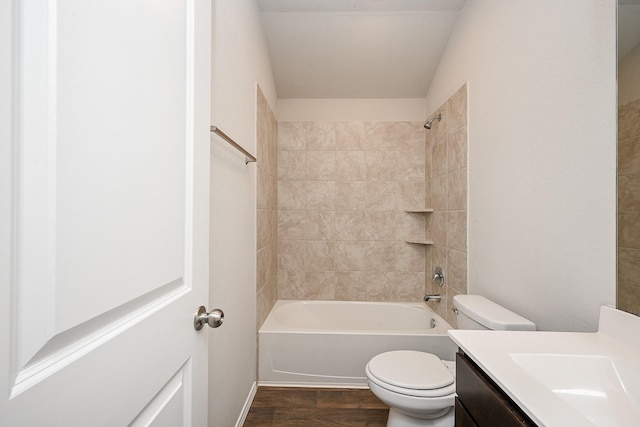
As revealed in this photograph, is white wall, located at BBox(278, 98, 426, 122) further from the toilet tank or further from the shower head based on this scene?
the toilet tank

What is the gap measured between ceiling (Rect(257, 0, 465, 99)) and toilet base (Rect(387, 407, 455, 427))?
93.8 inches

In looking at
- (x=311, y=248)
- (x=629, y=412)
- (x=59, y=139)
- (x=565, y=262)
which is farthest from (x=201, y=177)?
(x=311, y=248)

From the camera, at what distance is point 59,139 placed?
1.26 feet

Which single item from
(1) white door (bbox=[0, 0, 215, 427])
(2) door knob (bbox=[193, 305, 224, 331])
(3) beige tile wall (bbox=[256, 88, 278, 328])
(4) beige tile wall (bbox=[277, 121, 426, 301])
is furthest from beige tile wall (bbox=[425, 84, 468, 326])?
(1) white door (bbox=[0, 0, 215, 427])

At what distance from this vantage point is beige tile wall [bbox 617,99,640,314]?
879 millimetres

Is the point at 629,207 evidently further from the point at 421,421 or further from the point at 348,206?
the point at 348,206

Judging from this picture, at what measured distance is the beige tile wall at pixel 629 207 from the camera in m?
0.88

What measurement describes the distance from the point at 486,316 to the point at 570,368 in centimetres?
53

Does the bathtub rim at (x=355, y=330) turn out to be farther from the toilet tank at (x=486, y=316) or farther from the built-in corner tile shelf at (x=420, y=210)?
the built-in corner tile shelf at (x=420, y=210)

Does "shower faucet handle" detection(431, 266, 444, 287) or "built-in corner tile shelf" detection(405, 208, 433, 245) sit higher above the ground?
"built-in corner tile shelf" detection(405, 208, 433, 245)

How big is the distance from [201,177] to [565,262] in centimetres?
127

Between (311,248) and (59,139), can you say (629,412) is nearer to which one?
(59,139)

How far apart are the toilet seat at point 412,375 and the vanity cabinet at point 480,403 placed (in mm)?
452

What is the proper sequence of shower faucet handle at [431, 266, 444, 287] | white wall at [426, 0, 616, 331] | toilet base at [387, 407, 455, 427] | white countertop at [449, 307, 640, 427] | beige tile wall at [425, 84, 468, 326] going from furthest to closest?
1. shower faucet handle at [431, 266, 444, 287]
2. beige tile wall at [425, 84, 468, 326]
3. toilet base at [387, 407, 455, 427]
4. white wall at [426, 0, 616, 331]
5. white countertop at [449, 307, 640, 427]
